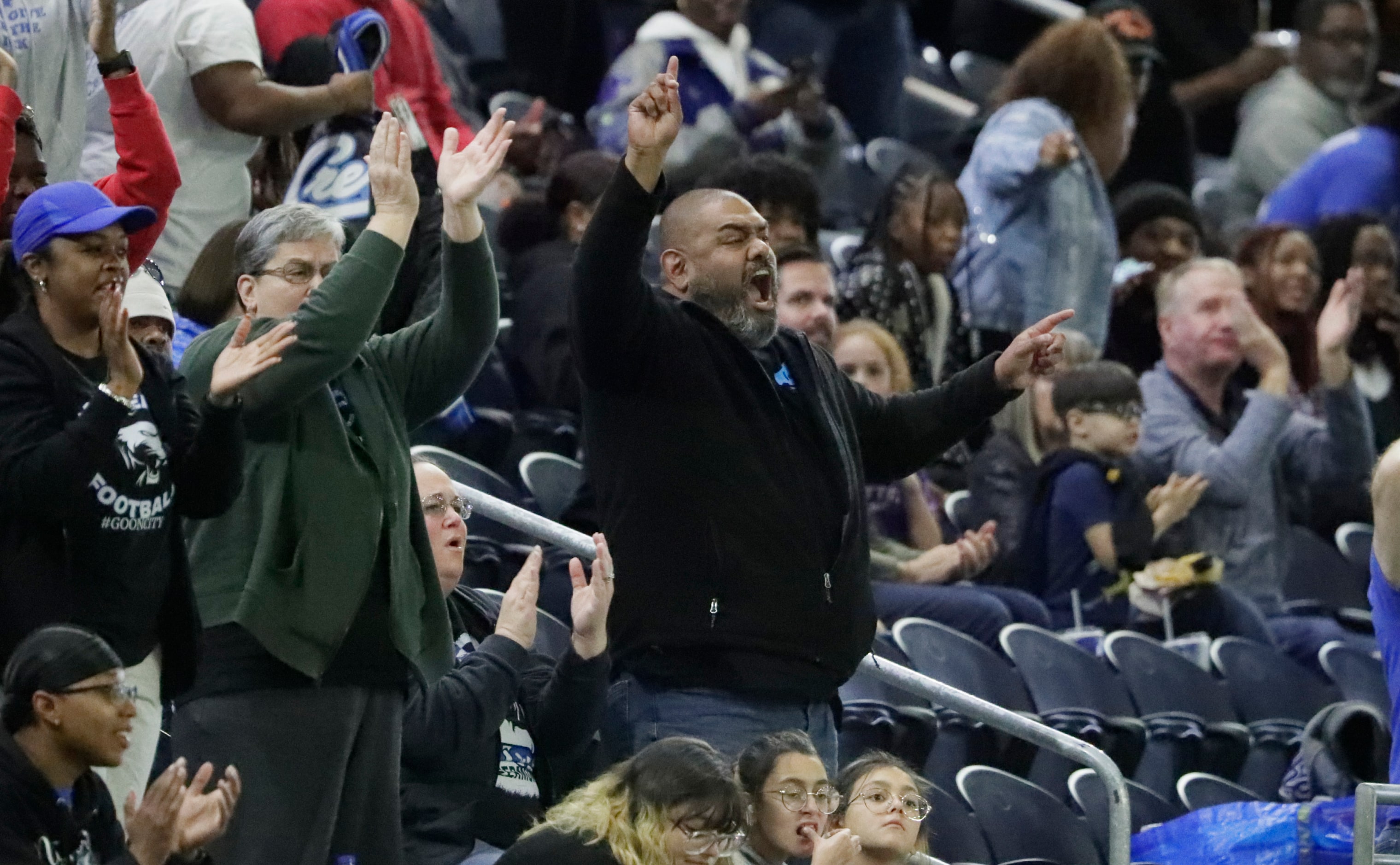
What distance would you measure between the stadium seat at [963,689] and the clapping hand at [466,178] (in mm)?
2381

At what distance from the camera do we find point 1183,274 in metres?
8.46

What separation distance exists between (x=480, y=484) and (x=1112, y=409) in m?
2.14

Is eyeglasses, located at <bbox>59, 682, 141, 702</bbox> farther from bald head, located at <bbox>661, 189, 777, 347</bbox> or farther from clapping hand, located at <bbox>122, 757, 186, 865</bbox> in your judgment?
bald head, located at <bbox>661, 189, 777, 347</bbox>

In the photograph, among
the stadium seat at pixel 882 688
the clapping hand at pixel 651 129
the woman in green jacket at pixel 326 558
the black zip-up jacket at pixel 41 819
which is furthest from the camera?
the stadium seat at pixel 882 688

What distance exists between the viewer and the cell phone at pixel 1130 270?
9.15m

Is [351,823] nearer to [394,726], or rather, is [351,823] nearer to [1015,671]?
[394,726]

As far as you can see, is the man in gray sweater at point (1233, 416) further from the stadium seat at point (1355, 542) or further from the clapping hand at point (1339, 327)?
the stadium seat at point (1355, 542)

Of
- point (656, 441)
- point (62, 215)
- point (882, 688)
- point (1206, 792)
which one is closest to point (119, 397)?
point (62, 215)

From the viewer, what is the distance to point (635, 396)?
4949 millimetres

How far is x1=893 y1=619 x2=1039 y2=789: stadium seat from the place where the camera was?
6.71 meters

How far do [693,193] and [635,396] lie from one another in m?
0.47

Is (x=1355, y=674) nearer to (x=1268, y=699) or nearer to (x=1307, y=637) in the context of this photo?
(x=1307, y=637)

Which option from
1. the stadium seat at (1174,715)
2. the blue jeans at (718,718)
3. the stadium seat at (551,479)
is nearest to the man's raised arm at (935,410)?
the blue jeans at (718,718)

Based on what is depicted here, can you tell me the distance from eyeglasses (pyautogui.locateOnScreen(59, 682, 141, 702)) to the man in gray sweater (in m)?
4.76
